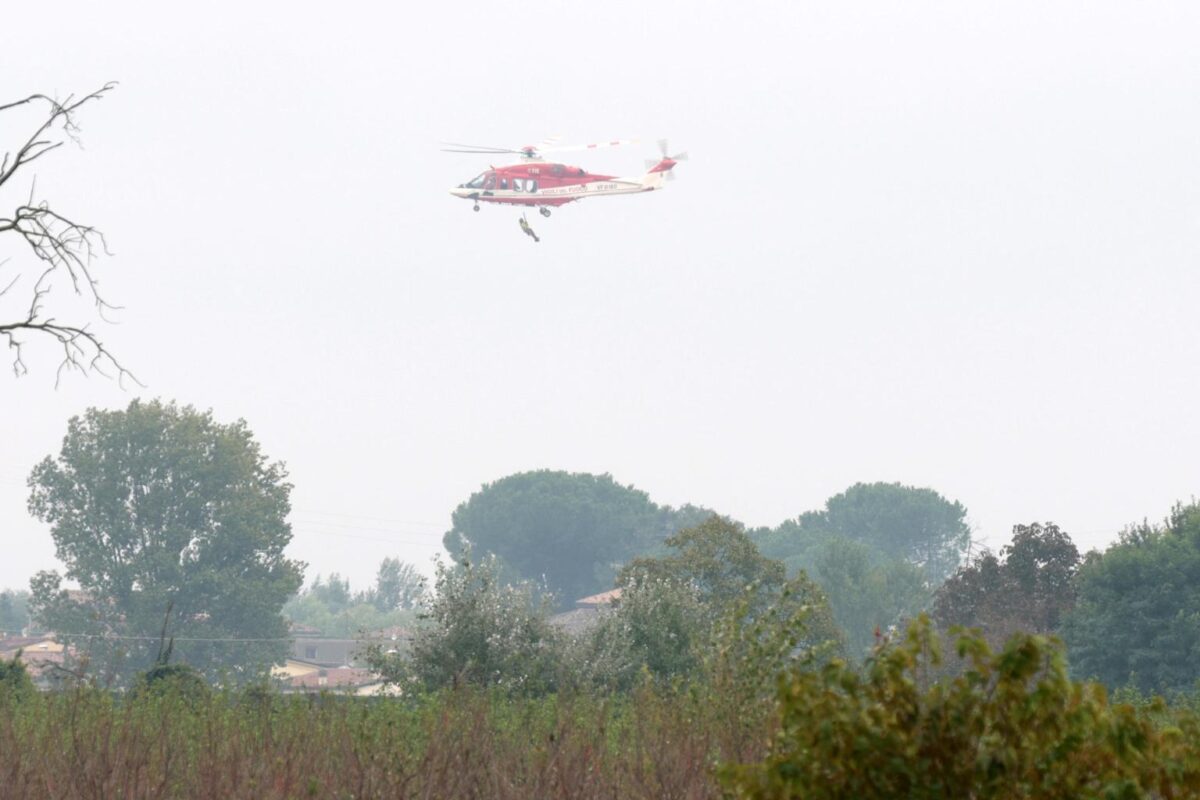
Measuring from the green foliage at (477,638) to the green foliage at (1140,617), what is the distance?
33.5 metres

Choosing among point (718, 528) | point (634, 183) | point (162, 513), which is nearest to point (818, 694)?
point (718, 528)

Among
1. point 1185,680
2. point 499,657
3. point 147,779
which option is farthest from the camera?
point 1185,680

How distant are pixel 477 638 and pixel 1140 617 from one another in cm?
3614

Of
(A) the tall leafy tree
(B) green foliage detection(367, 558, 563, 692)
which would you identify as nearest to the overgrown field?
(A) the tall leafy tree

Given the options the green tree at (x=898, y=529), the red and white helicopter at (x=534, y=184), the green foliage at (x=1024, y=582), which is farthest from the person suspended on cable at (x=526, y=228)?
the green tree at (x=898, y=529)

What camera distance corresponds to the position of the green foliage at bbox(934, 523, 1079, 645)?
69.0 metres

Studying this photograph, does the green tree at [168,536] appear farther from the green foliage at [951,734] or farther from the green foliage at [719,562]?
the green foliage at [951,734]

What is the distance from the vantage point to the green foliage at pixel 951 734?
6.05 m

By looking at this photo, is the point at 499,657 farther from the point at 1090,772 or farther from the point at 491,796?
the point at 1090,772

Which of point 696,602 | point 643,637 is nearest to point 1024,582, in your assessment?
point 696,602

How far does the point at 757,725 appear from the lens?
13.3 metres

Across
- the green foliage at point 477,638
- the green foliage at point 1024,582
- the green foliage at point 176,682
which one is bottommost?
the green foliage at point 176,682

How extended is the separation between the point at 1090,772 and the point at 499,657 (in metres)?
30.8

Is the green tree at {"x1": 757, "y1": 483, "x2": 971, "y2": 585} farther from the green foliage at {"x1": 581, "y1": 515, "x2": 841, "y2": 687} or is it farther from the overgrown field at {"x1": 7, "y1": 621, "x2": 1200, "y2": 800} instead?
the overgrown field at {"x1": 7, "y1": 621, "x2": 1200, "y2": 800}
